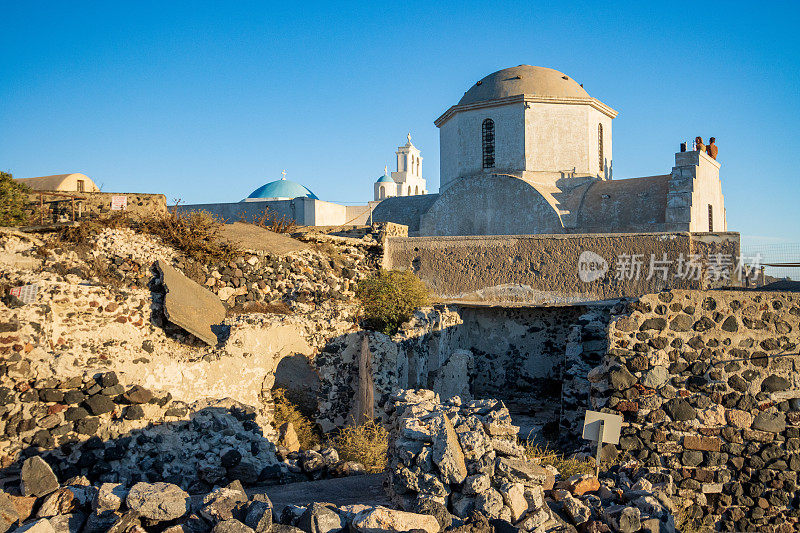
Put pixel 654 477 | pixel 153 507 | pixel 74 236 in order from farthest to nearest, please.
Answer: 1. pixel 74 236
2. pixel 654 477
3. pixel 153 507

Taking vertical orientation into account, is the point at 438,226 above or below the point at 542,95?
below

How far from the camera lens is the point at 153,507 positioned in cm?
396

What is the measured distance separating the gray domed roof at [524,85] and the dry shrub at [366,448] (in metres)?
13.2

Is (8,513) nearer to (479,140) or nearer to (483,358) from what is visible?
(483,358)

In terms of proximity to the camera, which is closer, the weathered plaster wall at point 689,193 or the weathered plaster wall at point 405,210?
the weathered plaster wall at point 689,193

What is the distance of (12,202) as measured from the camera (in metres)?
12.6

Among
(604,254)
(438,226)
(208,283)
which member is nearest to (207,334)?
(208,283)

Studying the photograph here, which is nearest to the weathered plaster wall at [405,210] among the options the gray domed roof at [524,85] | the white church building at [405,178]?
the gray domed roof at [524,85]

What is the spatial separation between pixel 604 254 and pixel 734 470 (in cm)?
672

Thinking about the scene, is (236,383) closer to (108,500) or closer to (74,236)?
(74,236)

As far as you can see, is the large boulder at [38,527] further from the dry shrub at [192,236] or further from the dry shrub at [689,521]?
the dry shrub at [192,236]

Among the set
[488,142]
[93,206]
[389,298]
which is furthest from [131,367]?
[488,142]

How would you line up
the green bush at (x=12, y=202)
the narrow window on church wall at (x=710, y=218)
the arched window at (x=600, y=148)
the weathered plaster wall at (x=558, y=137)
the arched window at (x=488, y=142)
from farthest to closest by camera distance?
the arched window at (x=600, y=148) → the arched window at (x=488, y=142) → the weathered plaster wall at (x=558, y=137) → the narrow window on church wall at (x=710, y=218) → the green bush at (x=12, y=202)

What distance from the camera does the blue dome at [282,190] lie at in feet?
134
